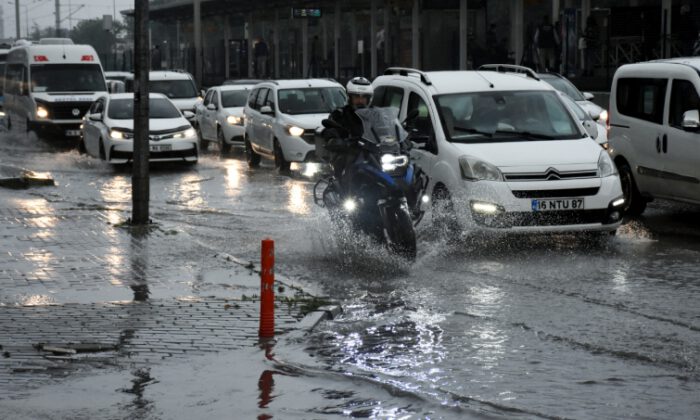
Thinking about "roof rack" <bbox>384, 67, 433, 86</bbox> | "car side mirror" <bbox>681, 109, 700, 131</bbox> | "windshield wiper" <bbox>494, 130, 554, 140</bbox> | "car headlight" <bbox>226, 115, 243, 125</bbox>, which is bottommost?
"car headlight" <bbox>226, 115, 243, 125</bbox>

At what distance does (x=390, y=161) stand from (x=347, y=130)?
1.99ft

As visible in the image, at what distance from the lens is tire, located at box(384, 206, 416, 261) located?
37.6 feet

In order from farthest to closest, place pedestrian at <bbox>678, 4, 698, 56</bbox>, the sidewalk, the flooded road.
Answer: pedestrian at <bbox>678, 4, 698, 56</bbox>, the sidewalk, the flooded road

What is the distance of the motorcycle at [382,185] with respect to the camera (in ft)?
37.9

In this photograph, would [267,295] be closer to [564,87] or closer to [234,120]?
[564,87]

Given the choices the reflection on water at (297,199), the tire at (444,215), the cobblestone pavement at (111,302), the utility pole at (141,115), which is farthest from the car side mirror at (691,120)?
the utility pole at (141,115)

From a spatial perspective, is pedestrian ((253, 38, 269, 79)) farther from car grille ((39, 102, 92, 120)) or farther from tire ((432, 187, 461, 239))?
tire ((432, 187, 461, 239))

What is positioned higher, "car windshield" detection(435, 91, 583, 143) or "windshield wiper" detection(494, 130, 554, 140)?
"car windshield" detection(435, 91, 583, 143)

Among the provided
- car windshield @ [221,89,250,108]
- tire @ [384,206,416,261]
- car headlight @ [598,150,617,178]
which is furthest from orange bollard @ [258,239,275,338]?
car windshield @ [221,89,250,108]

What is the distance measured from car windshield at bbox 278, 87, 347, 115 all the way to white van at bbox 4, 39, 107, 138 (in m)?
10.7

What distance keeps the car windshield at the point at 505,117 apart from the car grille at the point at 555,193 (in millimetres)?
1045

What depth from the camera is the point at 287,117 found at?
76.2 ft

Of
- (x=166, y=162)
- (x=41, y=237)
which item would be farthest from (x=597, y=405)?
(x=166, y=162)

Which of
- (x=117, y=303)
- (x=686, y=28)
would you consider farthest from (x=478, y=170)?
(x=686, y=28)
